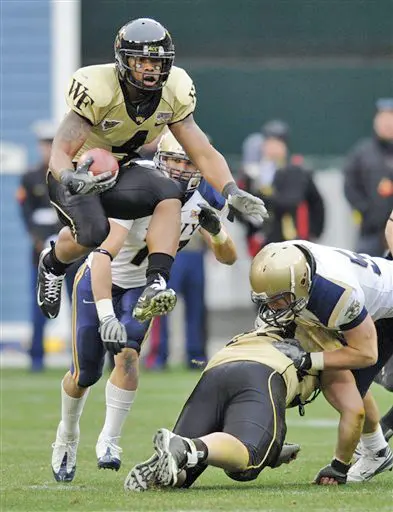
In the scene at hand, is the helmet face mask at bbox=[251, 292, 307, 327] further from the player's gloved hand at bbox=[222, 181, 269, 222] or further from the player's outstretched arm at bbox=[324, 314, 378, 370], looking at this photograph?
the player's gloved hand at bbox=[222, 181, 269, 222]

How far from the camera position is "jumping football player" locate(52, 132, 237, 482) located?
7.09 metres

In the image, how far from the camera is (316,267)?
646 cm

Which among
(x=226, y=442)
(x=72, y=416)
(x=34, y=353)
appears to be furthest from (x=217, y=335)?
(x=226, y=442)

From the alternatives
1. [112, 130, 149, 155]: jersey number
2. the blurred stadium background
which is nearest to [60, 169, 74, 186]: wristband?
[112, 130, 149, 155]: jersey number

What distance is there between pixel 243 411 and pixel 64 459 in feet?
3.67

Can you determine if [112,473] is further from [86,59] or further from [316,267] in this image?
[86,59]

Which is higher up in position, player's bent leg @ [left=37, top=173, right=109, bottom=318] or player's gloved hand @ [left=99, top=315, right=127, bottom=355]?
player's bent leg @ [left=37, top=173, right=109, bottom=318]

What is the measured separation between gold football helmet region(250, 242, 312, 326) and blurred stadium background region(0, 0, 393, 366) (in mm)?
8663

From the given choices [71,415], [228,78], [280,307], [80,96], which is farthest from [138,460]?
[228,78]

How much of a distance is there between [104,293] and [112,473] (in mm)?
883

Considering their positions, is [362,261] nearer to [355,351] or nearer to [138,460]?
[355,351]

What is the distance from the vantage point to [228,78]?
18375 mm

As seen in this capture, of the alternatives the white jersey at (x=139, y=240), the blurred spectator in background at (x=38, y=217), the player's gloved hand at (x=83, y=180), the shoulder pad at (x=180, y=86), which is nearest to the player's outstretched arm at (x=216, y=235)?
the white jersey at (x=139, y=240)

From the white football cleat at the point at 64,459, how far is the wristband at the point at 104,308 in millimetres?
689
